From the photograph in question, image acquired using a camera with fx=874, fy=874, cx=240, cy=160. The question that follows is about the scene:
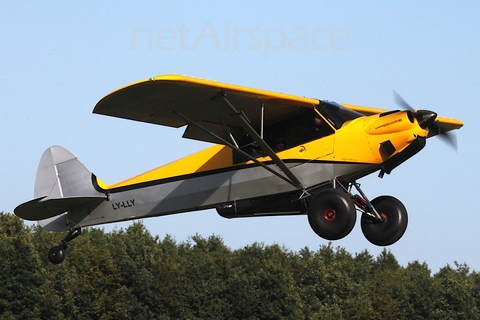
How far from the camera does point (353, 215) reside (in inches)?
579

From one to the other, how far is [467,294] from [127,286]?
26.7 m

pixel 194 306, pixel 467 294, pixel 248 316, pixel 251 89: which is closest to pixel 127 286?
pixel 194 306

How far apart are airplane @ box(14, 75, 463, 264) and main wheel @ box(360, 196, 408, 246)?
0.02m

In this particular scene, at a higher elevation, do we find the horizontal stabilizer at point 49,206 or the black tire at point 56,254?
the horizontal stabilizer at point 49,206

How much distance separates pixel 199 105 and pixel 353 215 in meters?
3.26

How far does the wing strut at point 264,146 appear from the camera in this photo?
1511cm

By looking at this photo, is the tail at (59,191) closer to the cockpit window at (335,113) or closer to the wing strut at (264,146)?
the wing strut at (264,146)

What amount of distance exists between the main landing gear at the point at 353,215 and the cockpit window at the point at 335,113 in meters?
1.08

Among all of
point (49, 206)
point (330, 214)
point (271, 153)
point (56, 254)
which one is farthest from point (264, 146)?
point (56, 254)

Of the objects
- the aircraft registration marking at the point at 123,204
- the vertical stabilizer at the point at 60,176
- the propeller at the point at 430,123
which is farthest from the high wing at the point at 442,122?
the vertical stabilizer at the point at 60,176

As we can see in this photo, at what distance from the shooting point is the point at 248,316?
196 ft

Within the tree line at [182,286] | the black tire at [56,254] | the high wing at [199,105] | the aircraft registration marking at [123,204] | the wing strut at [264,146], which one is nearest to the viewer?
the high wing at [199,105]

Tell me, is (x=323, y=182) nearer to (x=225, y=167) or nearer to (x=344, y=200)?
(x=344, y=200)

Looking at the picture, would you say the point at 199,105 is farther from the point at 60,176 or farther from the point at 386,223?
the point at 60,176
